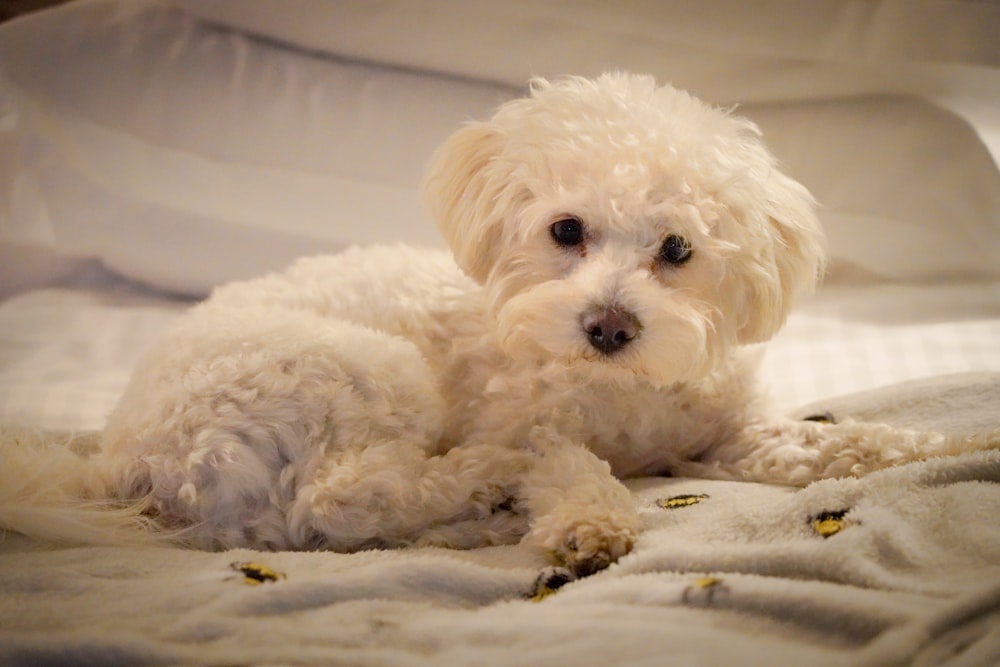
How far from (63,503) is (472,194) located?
1.00m

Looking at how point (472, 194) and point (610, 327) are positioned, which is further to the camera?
point (472, 194)

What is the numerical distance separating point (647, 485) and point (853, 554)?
0.60 metres

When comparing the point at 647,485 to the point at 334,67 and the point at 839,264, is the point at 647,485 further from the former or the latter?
the point at 334,67

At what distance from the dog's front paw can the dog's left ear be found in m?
0.55

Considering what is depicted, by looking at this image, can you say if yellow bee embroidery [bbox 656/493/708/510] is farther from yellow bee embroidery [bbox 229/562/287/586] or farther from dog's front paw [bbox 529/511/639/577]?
yellow bee embroidery [bbox 229/562/287/586]

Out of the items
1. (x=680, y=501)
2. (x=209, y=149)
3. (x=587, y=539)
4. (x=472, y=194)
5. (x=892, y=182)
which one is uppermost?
(x=892, y=182)

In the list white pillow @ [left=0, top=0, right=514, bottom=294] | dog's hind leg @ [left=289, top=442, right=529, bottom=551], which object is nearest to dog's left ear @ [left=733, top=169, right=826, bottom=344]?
dog's hind leg @ [left=289, top=442, right=529, bottom=551]

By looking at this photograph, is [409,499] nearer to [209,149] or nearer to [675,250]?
[675,250]

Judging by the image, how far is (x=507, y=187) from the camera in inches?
75.8

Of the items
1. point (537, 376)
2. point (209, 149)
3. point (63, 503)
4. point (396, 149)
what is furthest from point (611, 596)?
point (209, 149)

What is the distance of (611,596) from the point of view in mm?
1393

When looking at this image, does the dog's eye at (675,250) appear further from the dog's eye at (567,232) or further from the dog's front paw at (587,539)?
the dog's front paw at (587,539)

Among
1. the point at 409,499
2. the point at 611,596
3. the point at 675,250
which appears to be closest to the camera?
the point at 611,596

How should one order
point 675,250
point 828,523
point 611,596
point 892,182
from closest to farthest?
point 611,596 < point 828,523 < point 675,250 < point 892,182
